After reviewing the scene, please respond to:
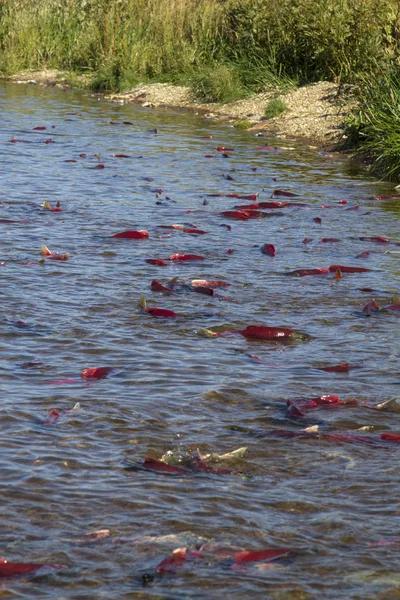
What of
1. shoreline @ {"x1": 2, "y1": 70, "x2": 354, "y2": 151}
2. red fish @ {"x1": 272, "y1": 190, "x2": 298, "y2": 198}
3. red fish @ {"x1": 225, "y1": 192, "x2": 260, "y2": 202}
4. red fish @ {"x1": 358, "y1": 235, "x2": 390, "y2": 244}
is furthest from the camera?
shoreline @ {"x1": 2, "y1": 70, "x2": 354, "y2": 151}

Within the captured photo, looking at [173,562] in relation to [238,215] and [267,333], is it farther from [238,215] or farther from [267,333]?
[238,215]

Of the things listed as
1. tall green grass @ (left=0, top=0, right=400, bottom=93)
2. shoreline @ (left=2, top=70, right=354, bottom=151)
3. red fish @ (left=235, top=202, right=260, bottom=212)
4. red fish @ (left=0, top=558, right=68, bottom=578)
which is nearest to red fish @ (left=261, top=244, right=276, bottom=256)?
red fish @ (left=235, top=202, right=260, bottom=212)

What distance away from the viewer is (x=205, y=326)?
5.50 metres

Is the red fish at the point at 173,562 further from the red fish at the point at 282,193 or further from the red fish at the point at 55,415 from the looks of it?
the red fish at the point at 282,193

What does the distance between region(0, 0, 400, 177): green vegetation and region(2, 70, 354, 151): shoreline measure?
0.84 ft

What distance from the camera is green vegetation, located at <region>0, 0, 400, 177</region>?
1403cm

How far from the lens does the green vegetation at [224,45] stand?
1403 centimetres

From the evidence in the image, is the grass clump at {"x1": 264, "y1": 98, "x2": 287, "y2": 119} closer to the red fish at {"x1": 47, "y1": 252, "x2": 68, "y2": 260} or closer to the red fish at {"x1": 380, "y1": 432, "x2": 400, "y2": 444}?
the red fish at {"x1": 47, "y1": 252, "x2": 68, "y2": 260}

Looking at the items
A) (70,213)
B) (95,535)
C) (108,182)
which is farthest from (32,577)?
(108,182)

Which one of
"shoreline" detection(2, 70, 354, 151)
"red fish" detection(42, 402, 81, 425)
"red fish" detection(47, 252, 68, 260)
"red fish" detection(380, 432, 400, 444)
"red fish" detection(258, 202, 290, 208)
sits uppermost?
"red fish" detection(380, 432, 400, 444)

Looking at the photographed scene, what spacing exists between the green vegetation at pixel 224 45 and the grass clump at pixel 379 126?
21 millimetres

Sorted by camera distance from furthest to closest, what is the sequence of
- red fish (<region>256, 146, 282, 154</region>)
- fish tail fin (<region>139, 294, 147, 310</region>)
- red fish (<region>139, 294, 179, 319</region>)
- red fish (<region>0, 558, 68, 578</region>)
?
red fish (<region>256, 146, 282, 154</region>)
fish tail fin (<region>139, 294, 147, 310</region>)
red fish (<region>139, 294, 179, 319</region>)
red fish (<region>0, 558, 68, 578</region>)

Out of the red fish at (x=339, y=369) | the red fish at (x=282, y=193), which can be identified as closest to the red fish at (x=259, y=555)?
the red fish at (x=339, y=369)

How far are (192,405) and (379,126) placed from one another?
27.2 ft
